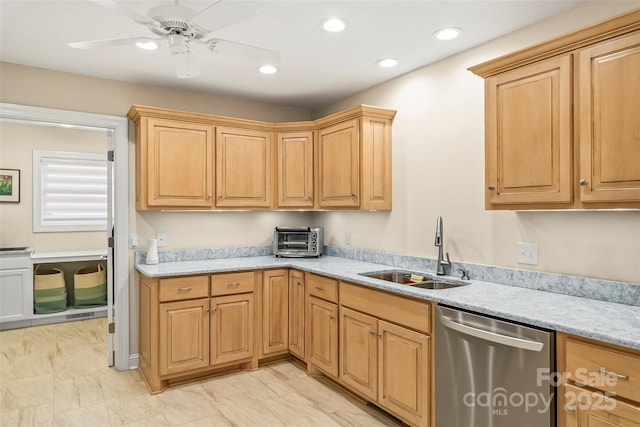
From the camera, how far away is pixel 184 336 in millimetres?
3191

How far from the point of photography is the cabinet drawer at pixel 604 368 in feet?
4.86

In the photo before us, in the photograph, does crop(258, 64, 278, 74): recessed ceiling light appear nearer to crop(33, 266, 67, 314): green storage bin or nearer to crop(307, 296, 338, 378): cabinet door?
crop(307, 296, 338, 378): cabinet door

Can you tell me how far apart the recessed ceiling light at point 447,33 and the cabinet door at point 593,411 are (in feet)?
6.75

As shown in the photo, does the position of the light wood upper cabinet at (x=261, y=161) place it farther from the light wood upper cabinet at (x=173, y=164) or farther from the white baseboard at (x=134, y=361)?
the white baseboard at (x=134, y=361)

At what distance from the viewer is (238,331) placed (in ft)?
11.2

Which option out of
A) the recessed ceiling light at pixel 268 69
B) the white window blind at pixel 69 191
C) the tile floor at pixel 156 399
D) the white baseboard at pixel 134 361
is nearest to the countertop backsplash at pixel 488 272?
the white baseboard at pixel 134 361

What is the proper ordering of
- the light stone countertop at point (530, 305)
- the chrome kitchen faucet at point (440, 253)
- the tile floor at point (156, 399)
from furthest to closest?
1. the chrome kitchen faucet at point (440, 253)
2. the tile floor at point (156, 399)
3. the light stone countertop at point (530, 305)

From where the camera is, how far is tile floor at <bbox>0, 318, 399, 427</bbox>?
8.84ft

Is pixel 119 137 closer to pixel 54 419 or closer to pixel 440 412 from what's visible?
pixel 54 419

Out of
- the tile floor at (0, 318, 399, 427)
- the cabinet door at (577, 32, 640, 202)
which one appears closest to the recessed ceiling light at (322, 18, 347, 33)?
the cabinet door at (577, 32, 640, 202)

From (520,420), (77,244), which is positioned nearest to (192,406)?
(520,420)

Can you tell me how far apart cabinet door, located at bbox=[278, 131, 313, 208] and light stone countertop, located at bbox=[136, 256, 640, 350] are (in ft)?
3.05

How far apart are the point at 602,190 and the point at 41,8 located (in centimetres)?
305

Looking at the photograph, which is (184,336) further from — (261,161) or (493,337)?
(493,337)
